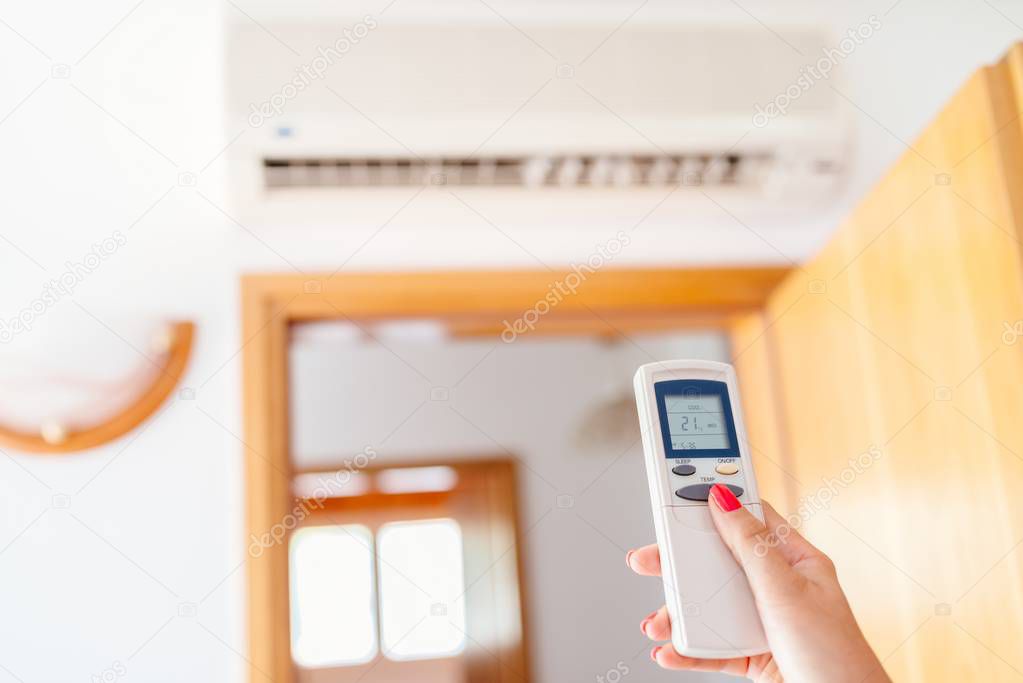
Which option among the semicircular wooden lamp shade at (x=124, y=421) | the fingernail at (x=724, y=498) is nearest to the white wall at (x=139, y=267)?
the semicircular wooden lamp shade at (x=124, y=421)

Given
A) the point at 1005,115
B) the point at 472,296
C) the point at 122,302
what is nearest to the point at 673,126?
the point at 472,296

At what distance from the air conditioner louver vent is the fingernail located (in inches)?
27.2

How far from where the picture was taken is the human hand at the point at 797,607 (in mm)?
654

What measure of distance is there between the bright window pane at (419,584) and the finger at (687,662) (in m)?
1.24


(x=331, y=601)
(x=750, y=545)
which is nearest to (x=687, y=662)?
(x=750, y=545)

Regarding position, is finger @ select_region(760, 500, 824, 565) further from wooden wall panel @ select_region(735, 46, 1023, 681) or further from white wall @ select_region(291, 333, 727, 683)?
white wall @ select_region(291, 333, 727, 683)

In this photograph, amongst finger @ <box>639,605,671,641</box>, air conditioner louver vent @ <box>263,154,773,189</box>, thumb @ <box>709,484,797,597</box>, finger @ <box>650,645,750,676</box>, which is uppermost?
air conditioner louver vent @ <box>263,154,773,189</box>

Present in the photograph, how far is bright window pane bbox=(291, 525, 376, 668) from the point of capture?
1.89 meters

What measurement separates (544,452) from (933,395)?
1063 mm

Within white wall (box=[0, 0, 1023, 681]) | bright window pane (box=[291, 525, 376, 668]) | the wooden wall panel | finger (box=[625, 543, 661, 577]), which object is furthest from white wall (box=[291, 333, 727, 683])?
finger (box=[625, 543, 661, 577])

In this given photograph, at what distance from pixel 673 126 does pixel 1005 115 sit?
0.49 m

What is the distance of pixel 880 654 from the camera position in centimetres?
108

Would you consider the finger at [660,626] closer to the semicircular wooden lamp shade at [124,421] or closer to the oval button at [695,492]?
the oval button at [695,492]

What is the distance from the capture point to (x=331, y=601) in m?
1.95
